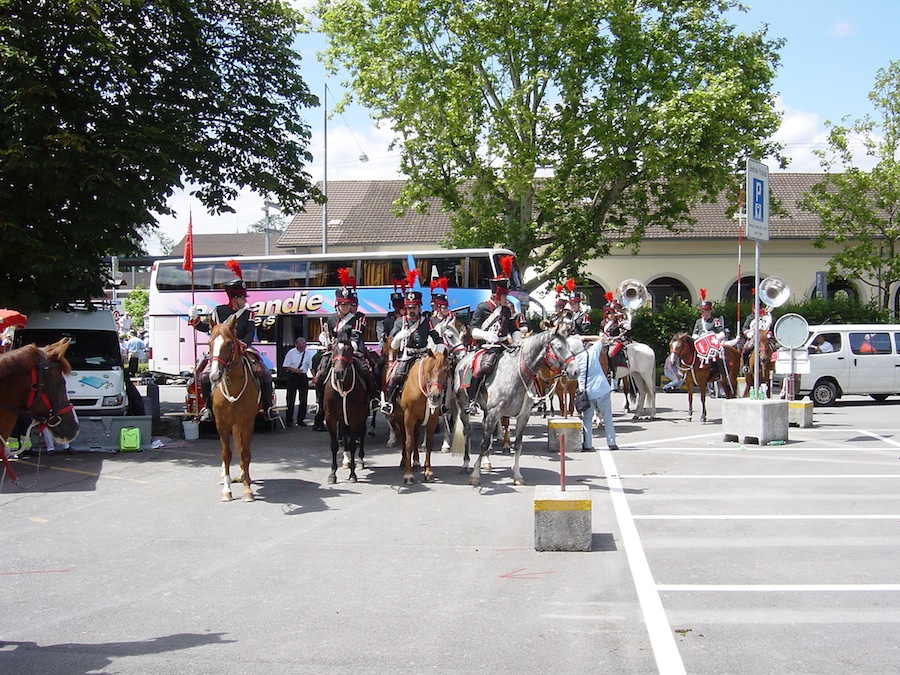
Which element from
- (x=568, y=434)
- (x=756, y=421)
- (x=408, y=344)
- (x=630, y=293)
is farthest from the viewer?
(x=630, y=293)

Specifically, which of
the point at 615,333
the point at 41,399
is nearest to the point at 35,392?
the point at 41,399

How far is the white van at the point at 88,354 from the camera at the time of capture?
54.4 ft

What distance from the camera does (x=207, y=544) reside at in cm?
877

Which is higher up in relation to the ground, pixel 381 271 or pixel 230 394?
pixel 381 271

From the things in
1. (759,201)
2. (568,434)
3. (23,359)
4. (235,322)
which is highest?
(759,201)

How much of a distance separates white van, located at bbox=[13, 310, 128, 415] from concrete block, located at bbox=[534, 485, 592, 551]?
11.4 metres

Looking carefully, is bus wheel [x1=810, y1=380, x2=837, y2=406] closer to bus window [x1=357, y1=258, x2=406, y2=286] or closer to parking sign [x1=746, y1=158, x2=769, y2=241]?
parking sign [x1=746, y1=158, x2=769, y2=241]

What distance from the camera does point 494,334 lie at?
498 inches

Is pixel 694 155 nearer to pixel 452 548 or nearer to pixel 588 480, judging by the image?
pixel 588 480

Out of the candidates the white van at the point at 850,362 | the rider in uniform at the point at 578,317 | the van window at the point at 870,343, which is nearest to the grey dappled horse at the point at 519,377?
the rider in uniform at the point at 578,317

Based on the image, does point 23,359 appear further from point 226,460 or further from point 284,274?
point 284,274

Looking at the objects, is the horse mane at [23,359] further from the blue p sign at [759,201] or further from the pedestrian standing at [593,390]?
the blue p sign at [759,201]

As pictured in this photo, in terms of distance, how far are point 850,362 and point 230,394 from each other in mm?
18231

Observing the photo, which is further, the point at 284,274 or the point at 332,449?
the point at 284,274
